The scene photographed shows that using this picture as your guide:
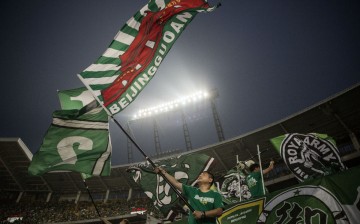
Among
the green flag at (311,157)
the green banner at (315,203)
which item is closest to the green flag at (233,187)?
the green flag at (311,157)

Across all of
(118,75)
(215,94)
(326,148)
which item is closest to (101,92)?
(118,75)

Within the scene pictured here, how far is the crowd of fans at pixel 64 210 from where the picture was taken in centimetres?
2969

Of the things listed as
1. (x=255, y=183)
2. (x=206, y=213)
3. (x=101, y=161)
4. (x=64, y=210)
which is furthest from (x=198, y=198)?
(x=64, y=210)

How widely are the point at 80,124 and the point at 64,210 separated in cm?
3344

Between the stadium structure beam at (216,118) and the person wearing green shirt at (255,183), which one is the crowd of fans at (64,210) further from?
the person wearing green shirt at (255,183)

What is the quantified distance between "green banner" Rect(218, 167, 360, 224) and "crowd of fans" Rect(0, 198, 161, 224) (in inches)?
A: 1002

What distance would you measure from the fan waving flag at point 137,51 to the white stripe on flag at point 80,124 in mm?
422

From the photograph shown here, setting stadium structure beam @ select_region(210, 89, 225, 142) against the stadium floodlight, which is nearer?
stadium structure beam @ select_region(210, 89, 225, 142)

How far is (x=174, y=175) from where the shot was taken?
7695 millimetres

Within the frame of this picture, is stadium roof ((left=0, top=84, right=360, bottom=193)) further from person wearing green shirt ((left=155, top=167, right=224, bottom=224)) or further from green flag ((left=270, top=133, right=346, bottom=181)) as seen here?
person wearing green shirt ((left=155, top=167, right=224, bottom=224))

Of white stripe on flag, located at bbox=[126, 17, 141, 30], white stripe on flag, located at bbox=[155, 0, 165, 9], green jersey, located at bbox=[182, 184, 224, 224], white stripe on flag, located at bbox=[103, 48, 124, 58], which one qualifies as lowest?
green jersey, located at bbox=[182, 184, 224, 224]

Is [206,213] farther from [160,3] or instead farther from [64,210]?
[64,210]

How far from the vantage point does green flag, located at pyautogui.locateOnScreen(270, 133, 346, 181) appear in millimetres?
6645

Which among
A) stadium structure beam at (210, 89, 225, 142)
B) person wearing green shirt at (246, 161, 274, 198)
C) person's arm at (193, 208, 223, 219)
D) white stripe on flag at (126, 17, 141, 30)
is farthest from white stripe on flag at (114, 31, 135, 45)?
stadium structure beam at (210, 89, 225, 142)
